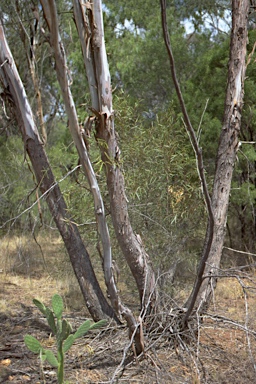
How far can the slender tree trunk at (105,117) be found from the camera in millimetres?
3510

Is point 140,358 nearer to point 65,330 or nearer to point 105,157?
point 65,330

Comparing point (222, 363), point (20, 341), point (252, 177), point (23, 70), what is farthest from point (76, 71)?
point (222, 363)

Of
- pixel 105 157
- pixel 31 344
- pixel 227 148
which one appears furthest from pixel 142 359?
pixel 227 148

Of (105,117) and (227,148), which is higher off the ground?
(105,117)

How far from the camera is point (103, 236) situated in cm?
369

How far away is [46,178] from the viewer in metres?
4.50

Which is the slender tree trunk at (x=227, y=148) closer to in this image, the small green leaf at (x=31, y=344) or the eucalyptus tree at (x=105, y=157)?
the eucalyptus tree at (x=105, y=157)

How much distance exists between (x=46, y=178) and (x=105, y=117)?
114 cm

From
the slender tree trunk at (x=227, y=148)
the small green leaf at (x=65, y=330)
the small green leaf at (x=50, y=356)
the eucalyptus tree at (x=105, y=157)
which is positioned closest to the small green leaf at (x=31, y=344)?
the small green leaf at (x=50, y=356)

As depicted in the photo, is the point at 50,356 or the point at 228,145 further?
the point at 228,145

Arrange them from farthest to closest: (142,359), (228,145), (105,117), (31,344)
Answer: (228,145) < (142,359) < (105,117) < (31,344)

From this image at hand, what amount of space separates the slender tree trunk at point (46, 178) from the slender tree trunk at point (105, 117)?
0.59 meters

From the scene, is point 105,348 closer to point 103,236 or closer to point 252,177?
point 103,236

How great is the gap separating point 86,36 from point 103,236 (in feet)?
4.80
